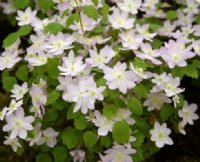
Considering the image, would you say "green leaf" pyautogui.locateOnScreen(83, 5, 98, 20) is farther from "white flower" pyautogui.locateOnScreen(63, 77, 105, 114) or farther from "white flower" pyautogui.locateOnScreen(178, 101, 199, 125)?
"white flower" pyautogui.locateOnScreen(178, 101, 199, 125)

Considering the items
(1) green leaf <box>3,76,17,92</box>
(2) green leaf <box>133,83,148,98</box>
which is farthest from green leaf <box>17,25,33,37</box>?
(2) green leaf <box>133,83,148,98</box>

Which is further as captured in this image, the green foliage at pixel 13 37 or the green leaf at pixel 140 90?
the green foliage at pixel 13 37

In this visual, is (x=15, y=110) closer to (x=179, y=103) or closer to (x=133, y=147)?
(x=133, y=147)

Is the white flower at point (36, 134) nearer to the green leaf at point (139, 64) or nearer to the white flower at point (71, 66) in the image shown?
the white flower at point (71, 66)

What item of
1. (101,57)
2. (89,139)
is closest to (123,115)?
(89,139)

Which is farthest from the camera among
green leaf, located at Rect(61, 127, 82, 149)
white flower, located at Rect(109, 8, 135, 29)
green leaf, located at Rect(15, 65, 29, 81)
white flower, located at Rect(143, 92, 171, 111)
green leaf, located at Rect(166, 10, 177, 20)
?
green leaf, located at Rect(166, 10, 177, 20)

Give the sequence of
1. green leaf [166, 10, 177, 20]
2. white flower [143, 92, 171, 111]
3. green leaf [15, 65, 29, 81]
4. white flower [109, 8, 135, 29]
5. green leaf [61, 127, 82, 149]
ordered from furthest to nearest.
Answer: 1. green leaf [166, 10, 177, 20]
2. white flower [109, 8, 135, 29]
3. green leaf [15, 65, 29, 81]
4. white flower [143, 92, 171, 111]
5. green leaf [61, 127, 82, 149]

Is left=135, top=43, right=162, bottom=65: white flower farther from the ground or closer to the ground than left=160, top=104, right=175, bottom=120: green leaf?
farther from the ground

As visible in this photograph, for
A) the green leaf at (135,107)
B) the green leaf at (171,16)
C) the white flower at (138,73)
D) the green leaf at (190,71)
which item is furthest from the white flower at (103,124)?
the green leaf at (171,16)
